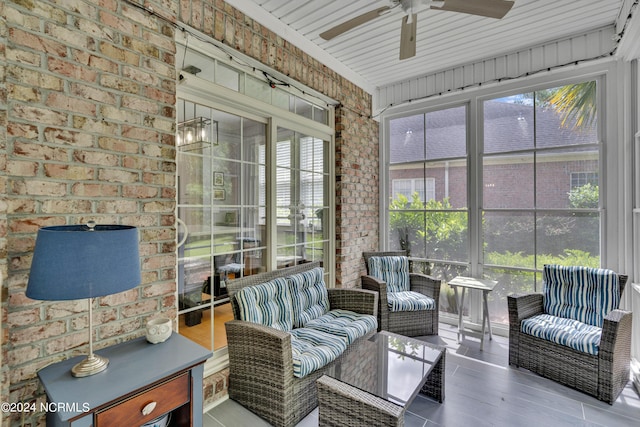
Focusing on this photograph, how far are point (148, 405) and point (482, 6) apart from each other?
275cm

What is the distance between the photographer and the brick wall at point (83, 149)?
1.40 metres

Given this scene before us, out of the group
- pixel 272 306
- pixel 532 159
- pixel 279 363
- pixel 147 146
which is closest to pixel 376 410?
pixel 279 363

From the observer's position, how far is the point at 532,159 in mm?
3334

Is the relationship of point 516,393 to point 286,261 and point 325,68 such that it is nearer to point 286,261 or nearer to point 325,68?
point 286,261

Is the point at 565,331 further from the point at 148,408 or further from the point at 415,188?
the point at 148,408

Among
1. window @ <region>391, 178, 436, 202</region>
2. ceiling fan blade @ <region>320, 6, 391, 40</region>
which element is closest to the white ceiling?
ceiling fan blade @ <region>320, 6, 391, 40</region>

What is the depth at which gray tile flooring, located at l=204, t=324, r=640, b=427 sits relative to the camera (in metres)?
2.06

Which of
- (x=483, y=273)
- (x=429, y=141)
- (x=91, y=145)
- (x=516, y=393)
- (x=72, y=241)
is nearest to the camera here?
(x=72, y=241)

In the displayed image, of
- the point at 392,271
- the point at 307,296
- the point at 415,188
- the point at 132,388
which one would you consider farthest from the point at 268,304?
the point at 415,188

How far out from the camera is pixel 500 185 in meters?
3.52

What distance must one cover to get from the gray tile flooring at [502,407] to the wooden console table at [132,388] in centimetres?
73

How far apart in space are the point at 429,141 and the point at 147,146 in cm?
337

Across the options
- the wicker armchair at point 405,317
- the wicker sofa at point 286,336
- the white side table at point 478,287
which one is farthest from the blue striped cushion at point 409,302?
the wicker sofa at point 286,336

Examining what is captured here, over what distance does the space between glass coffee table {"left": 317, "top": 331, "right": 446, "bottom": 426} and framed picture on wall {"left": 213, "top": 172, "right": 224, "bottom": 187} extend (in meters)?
1.60
